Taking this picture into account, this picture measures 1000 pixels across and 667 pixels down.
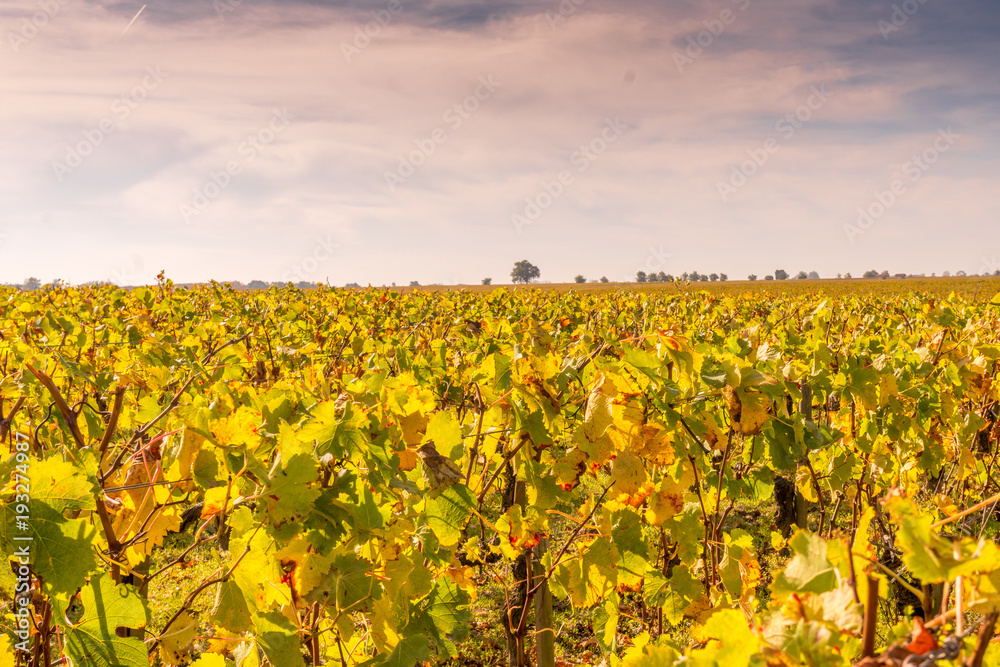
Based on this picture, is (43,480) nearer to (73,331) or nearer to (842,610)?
(842,610)

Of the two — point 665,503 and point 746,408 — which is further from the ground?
point 746,408

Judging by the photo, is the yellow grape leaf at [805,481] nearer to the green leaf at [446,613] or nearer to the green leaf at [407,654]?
the green leaf at [446,613]

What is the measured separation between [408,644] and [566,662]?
237 centimetres

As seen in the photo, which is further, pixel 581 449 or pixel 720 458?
pixel 720 458

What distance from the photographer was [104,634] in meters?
1.21

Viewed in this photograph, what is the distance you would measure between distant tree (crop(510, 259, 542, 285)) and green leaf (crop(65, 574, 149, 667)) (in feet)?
359

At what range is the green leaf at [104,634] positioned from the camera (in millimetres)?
1208

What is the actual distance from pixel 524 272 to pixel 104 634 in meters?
115

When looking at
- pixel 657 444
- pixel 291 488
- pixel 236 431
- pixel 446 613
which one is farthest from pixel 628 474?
pixel 236 431

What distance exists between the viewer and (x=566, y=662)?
341 centimetres

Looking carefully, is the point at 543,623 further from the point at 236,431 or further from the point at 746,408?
the point at 236,431

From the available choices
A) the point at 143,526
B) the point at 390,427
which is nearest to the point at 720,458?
the point at 390,427

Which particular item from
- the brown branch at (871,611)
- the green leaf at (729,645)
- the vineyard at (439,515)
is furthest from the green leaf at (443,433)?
the brown branch at (871,611)

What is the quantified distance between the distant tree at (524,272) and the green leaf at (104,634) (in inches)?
4308
